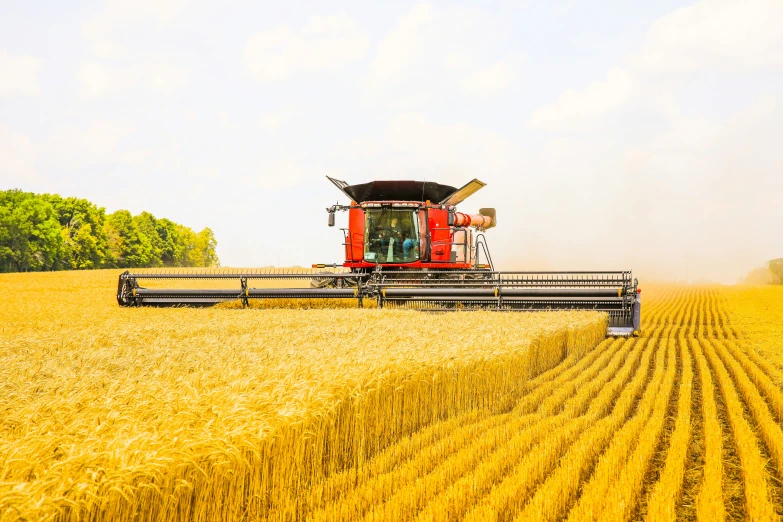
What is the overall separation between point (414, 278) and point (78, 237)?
49912mm

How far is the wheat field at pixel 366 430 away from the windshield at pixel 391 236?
6313mm

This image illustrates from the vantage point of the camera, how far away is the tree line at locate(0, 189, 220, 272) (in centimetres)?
4981

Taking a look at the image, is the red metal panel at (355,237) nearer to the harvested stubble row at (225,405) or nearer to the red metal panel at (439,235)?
the red metal panel at (439,235)

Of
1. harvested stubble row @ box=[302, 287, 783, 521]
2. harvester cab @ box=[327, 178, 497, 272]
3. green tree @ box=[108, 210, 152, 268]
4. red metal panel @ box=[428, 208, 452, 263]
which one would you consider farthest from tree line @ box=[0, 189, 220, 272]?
harvested stubble row @ box=[302, 287, 783, 521]

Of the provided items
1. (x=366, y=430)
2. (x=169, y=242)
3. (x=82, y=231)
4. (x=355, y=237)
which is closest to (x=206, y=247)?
(x=169, y=242)

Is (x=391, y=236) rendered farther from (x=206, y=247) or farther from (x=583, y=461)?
(x=206, y=247)

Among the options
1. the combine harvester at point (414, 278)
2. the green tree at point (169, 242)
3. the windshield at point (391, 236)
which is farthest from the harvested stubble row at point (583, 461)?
the green tree at point (169, 242)

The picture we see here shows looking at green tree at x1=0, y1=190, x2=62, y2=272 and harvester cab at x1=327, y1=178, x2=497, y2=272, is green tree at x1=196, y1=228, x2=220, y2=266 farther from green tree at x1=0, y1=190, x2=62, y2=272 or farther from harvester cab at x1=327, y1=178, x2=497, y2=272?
harvester cab at x1=327, y1=178, x2=497, y2=272

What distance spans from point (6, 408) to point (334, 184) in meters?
12.5

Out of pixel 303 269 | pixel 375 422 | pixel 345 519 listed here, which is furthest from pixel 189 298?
pixel 303 269

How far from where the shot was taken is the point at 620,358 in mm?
10102

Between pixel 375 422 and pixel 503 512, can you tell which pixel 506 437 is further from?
pixel 503 512

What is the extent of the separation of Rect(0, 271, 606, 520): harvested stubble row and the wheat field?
0.04ft

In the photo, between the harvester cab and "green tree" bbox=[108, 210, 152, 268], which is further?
"green tree" bbox=[108, 210, 152, 268]
